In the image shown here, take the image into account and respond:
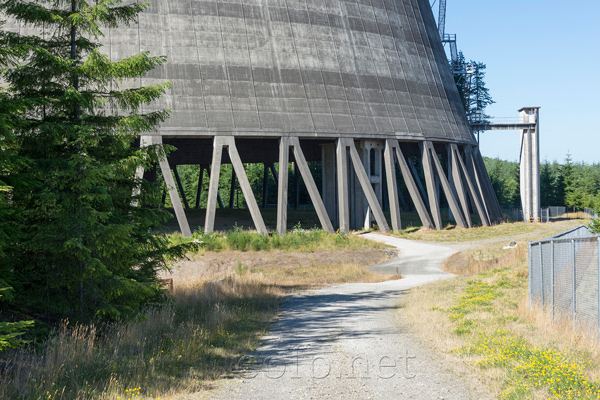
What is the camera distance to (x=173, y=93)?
108 ft

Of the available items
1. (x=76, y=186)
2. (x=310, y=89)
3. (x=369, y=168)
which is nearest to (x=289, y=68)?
(x=310, y=89)

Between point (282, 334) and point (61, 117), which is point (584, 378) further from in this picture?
point (61, 117)

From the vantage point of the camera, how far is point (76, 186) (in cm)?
1045

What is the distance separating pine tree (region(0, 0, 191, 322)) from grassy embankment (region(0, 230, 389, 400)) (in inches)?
33.9

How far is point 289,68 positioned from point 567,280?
1048 inches

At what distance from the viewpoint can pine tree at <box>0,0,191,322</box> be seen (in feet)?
34.2

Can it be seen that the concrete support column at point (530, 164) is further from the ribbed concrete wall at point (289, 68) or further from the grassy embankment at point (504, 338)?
the grassy embankment at point (504, 338)

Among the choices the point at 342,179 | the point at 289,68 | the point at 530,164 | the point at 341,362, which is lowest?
the point at 341,362

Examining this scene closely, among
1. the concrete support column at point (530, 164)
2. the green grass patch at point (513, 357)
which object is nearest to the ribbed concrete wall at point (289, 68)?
the concrete support column at point (530, 164)

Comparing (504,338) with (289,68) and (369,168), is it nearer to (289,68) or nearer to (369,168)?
(289,68)

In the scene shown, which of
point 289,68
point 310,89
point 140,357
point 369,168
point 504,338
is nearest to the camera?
point 140,357

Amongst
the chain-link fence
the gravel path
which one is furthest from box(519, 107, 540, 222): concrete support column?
the chain-link fence

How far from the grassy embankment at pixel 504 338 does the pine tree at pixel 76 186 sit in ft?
20.8

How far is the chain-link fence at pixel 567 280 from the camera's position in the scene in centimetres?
1053
